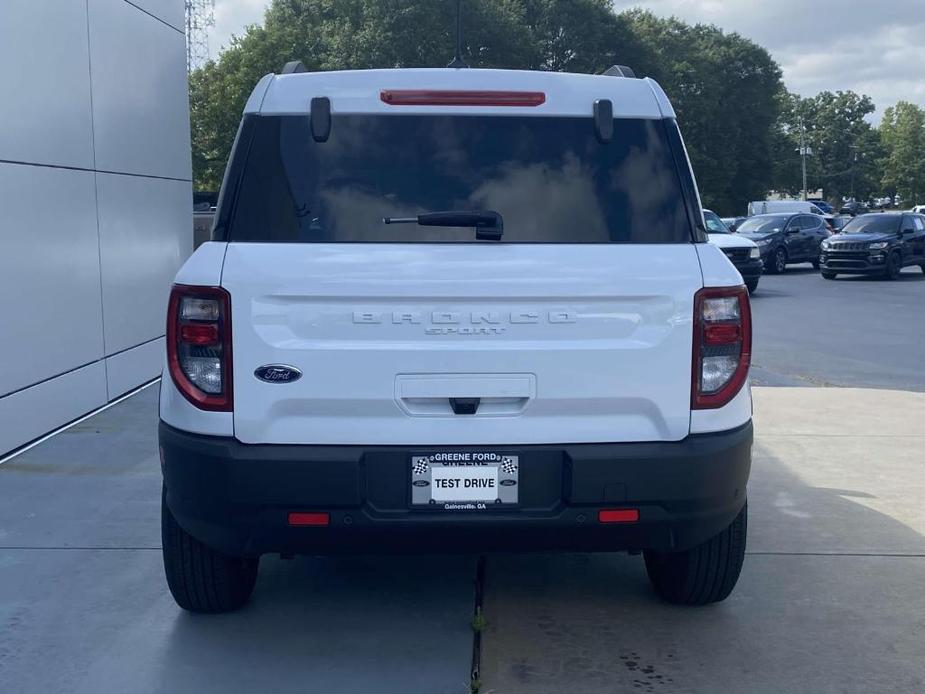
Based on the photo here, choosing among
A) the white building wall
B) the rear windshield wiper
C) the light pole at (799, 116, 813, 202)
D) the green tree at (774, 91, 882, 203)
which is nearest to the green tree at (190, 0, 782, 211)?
the white building wall

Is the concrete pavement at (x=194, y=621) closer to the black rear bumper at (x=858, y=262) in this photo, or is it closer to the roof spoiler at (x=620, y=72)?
the roof spoiler at (x=620, y=72)

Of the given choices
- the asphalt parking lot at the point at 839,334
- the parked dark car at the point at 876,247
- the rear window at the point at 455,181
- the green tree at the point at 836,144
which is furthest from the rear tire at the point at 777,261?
the green tree at the point at 836,144

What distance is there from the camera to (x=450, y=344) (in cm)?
369

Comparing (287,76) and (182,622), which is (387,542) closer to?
(182,622)

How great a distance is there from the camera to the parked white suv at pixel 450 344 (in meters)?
3.69

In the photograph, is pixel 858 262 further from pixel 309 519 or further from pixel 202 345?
pixel 202 345

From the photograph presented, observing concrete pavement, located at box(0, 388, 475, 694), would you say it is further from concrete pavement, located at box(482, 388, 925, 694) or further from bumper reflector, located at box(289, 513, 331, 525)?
bumper reflector, located at box(289, 513, 331, 525)

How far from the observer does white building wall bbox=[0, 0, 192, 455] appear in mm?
7727

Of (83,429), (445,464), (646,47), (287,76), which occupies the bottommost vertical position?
(83,429)

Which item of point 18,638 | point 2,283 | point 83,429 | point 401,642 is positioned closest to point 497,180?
point 401,642

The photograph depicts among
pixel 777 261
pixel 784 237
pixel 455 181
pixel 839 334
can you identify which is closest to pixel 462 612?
pixel 455 181

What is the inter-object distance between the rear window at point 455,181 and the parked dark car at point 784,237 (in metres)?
26.4

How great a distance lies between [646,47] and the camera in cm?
5650

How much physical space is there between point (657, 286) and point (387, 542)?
4.02 ft
